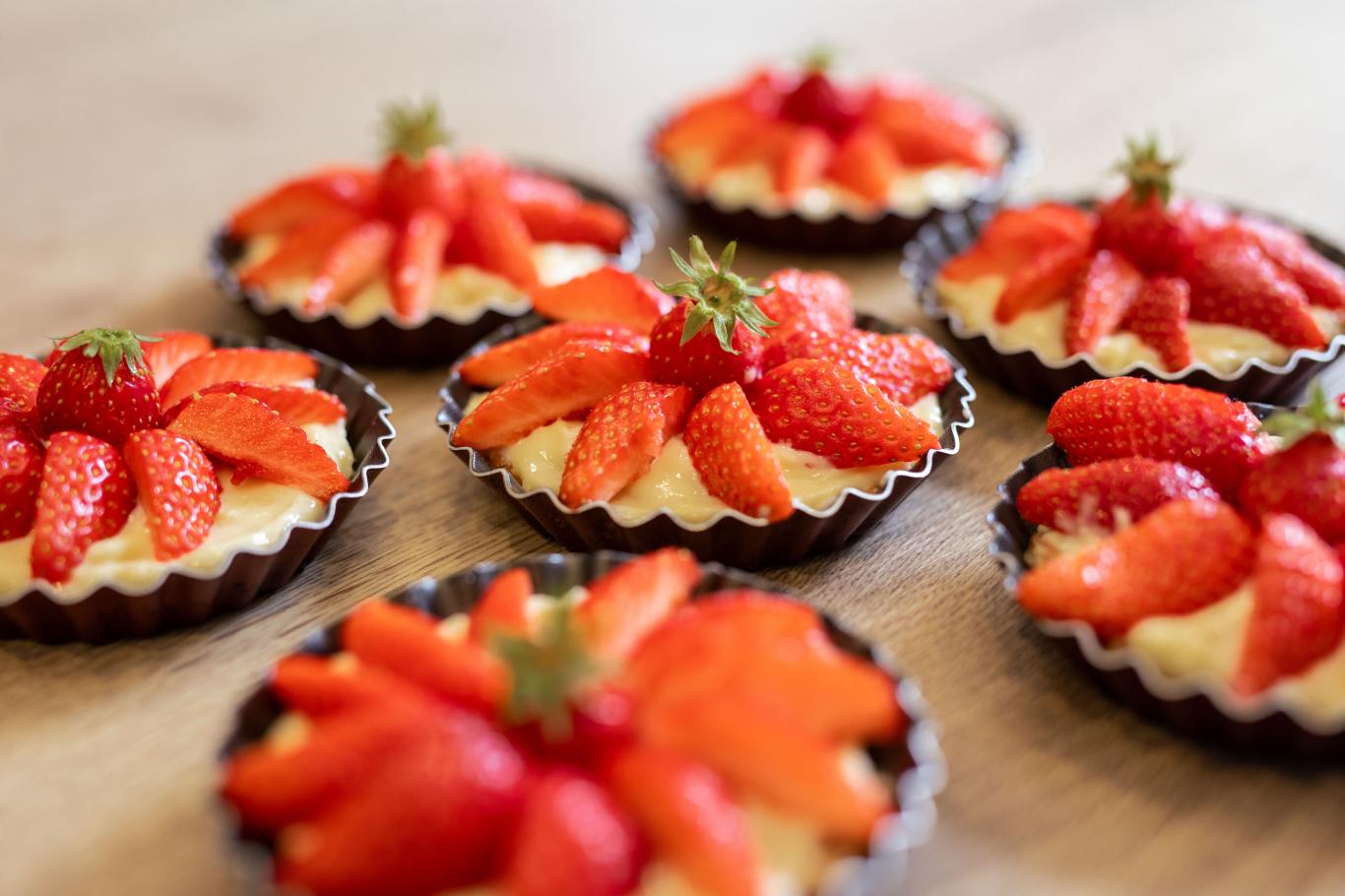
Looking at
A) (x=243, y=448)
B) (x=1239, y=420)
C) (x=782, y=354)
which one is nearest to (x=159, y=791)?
(x=243, y=448)

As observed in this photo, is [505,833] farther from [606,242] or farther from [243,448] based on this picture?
[606,242]

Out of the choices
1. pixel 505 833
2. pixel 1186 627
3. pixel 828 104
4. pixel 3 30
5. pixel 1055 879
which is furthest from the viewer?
pixel 3 30

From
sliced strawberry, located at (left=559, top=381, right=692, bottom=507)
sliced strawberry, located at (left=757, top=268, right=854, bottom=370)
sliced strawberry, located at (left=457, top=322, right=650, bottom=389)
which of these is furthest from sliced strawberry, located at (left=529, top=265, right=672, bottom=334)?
sliced strawberry, located at (left=559, top=381, right=692, bottom=507)

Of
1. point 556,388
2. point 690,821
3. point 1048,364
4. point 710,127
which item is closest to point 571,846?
point 690,821

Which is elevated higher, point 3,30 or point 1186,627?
point 1186,627

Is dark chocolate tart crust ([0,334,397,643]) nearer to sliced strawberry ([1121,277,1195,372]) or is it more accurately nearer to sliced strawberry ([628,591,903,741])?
sliced strawberry ([628,591,903,741])

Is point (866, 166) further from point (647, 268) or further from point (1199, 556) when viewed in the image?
point (1199, 556)
